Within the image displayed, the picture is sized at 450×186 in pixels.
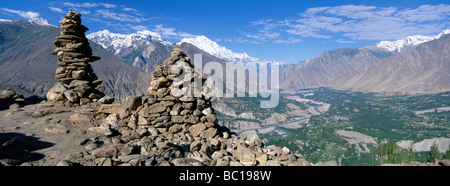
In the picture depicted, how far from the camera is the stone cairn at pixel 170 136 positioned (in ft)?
30.1

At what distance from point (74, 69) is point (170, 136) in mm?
9510

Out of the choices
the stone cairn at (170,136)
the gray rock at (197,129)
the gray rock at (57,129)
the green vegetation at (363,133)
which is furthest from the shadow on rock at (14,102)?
the green vegetation at (363,133)

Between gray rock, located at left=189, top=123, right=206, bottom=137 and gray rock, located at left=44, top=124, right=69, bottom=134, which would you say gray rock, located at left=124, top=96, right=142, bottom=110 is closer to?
gray rock, located at left=44, top=124, right=69, bottom=134

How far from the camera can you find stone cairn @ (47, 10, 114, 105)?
15.0 meters

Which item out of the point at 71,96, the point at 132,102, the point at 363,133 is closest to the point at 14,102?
the point at 71,96

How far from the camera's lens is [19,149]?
8.23m

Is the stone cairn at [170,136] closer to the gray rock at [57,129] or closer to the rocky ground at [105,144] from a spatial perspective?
the rocky ground at [105,144]

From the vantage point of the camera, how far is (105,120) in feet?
41.4

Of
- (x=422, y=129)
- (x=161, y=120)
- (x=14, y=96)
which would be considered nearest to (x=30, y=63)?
(x=14, y=96)

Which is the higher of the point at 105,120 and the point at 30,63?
the point at 30,63

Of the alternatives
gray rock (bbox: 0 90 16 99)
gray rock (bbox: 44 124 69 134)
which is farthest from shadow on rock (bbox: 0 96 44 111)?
gray rock (bbox: 44 124 69 134)

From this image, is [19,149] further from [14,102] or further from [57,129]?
[14,102]
